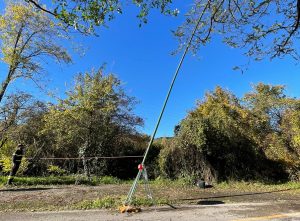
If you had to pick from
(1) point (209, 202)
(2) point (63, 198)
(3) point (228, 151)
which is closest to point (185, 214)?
(1) point (209, 202)

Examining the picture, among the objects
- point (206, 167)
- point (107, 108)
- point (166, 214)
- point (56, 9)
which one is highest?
point (107, 108)

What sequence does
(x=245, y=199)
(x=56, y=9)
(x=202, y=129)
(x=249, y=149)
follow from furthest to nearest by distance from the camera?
(x=249, y=149), (x=202, y=129), (x=245, y=199), (x=56, y=9)

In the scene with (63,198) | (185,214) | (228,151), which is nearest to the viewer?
(185,214)

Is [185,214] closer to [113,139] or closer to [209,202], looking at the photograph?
[209,202]

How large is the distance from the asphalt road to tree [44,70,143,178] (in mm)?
9331

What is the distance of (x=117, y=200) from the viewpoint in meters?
9.18

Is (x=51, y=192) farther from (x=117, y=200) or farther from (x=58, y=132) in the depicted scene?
(x=58, y=132)

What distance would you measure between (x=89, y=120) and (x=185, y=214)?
35.7 feet

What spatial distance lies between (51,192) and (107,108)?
7.98 m

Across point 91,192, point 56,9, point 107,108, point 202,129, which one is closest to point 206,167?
point 202,129

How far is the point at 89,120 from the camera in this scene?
58.9ft

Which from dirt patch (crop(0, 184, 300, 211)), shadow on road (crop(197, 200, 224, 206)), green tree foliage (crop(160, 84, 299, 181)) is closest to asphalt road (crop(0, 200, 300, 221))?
shadow on road (crop(197, 200, 224, 206))

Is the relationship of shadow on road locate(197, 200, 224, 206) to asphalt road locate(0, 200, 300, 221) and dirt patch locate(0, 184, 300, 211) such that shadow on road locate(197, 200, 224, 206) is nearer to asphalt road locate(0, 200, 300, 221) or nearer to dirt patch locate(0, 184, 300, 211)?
dirt patch locate(0, 184, 300, 211)

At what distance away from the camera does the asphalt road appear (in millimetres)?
7410
